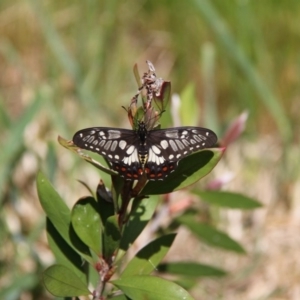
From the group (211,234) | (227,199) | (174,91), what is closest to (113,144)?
(227,199)

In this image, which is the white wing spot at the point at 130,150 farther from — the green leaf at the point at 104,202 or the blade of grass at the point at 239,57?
the blade of grass at the point at 239,57

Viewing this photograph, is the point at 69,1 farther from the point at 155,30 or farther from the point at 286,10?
the point at 286,10

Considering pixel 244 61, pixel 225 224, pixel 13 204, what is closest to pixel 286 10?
pixel 244 61

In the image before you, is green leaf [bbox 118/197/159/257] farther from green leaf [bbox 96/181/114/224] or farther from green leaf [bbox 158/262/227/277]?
green leaf [bbox 158/262/227/277]

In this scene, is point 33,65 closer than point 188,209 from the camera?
No

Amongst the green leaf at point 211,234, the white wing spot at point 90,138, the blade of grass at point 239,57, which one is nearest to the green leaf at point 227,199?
the green leaf at point 211,234
